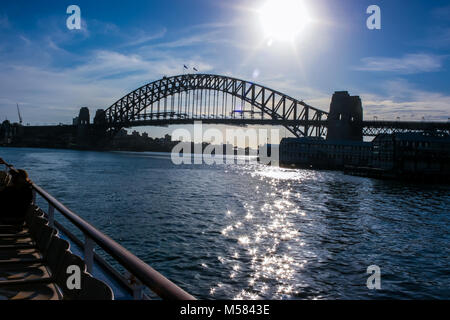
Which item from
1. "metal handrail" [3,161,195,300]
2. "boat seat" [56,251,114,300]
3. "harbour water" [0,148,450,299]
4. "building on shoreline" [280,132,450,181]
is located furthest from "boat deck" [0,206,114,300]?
"building on shoreline" [280,132,450,181]

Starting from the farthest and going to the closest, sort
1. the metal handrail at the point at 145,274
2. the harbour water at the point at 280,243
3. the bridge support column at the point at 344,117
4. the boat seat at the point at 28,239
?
the bridge support column at the point at 344,117 → the harbour water at the point at 280,243 → the boat seat at the point at 28,239 → the metal handrail at the point at 145,274

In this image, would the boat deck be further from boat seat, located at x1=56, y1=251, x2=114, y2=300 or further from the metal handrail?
the metal handrail

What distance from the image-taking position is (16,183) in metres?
7.03

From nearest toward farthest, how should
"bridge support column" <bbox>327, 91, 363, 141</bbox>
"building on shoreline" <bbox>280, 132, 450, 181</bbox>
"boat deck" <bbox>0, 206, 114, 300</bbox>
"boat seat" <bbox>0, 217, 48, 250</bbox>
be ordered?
"boat deck" <bbox>0, 206, 114, 300</bbox>, "boat seat" <bbox>0, 217, 48, 250</bbox>, "building on shoreline" <bbox>280, 132, 450, 181</bbox>, "bridge support column" <bbox>327, 91, 363, 141</bbox>

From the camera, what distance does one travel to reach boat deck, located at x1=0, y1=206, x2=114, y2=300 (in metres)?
3.37

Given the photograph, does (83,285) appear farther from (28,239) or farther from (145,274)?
(28,239)

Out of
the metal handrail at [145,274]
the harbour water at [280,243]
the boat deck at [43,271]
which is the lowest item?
the harbour water at [280,243]

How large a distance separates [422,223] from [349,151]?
2724 inches

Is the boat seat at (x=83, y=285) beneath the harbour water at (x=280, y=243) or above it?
above

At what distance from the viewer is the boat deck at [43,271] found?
3369 millimetres

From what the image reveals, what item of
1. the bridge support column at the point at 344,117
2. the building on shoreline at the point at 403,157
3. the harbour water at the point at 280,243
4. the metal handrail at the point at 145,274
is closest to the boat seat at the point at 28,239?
the metal handrail at the point at 145,274

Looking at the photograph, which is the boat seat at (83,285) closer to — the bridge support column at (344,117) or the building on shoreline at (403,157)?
the building on shoreline at (403,157)

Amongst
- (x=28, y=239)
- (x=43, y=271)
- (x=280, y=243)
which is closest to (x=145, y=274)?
(x=43, y=271)
